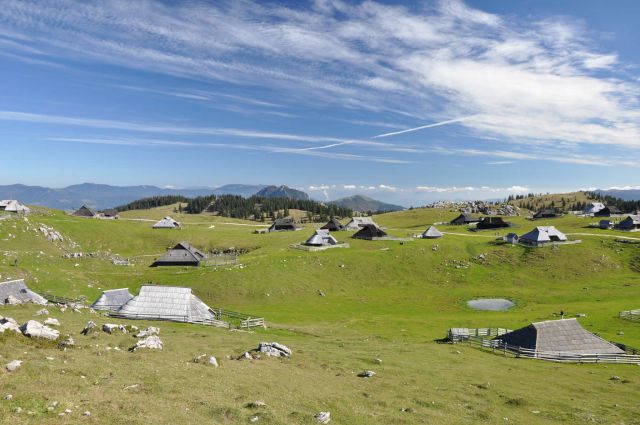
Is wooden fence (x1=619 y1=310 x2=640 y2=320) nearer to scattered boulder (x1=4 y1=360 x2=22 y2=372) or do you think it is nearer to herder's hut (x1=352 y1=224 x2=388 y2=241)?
herder's hut (x1=352 y1=224 x2=388 y2=241)

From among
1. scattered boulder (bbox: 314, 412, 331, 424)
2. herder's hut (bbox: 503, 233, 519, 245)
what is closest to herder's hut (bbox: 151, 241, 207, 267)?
scattered boulder (bbox: 314, 412, 331, 424)

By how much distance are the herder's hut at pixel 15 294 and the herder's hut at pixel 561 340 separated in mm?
53338

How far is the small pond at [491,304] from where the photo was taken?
71000 millimetres

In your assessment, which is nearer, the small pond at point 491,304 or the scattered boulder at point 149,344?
the scattered boulder at point 149,344

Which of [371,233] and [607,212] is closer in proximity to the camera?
[371,233]

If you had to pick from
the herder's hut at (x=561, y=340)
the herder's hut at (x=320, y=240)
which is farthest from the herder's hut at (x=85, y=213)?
the herder's hut at (x=561, y=340)

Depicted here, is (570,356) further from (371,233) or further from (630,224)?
(630,224)

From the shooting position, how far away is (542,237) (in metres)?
106

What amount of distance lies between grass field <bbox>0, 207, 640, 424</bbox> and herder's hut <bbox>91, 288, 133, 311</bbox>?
1213cm

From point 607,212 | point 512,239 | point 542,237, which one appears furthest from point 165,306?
point 607,212

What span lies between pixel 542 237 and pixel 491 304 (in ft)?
142

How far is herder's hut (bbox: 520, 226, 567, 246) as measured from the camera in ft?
345

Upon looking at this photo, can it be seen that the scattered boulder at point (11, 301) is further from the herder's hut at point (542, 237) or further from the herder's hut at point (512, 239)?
the herder's hut at point (542, 237)

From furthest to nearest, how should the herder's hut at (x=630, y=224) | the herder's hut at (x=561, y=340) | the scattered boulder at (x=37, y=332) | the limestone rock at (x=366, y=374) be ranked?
1. the herder's hut at (x=630, y=224)
2. the herder's hut at (x=561, y=340)
3. the limestone rock at (x=366, y=374)
4. the scattered boulder at (x=37, y=332)
